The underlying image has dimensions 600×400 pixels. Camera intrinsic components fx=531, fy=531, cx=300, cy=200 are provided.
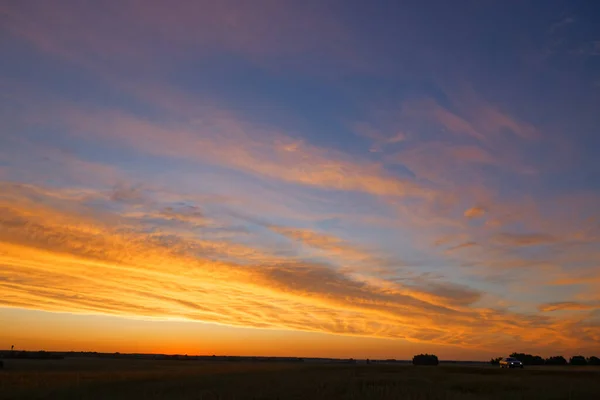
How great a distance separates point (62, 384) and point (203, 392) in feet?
48.3

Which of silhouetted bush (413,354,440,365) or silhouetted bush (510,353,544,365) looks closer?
silhouetted bush (413,354,440,365)

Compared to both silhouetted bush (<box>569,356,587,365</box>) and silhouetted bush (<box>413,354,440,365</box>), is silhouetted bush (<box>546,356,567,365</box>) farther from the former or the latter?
silhouetted bush (<box>413,354,440,365</box>)

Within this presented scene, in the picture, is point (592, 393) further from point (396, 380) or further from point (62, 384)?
point (62, 384)

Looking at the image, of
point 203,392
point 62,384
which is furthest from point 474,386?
point 62,384

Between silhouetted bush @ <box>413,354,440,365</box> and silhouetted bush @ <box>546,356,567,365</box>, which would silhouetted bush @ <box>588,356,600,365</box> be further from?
silhouetted bush @ <box>413,354,440,365</box>

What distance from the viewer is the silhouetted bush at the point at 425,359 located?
11356 cm

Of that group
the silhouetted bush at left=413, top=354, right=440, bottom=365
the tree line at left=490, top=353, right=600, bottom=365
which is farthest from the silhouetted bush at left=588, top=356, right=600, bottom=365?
the silhouetted bush at left=413, top=354, right=440, bottom=365

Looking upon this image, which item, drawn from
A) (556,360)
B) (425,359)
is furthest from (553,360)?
(425,359)

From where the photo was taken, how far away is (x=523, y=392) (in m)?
39.1

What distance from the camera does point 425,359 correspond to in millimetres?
114875

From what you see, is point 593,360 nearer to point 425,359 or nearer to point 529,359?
point 529,359

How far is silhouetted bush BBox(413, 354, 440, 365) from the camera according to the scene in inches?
4471

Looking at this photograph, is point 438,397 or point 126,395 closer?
point 438,397

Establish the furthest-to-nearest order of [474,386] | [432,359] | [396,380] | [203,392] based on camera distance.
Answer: [432,359], [396,380], [474,386], [203,392]
